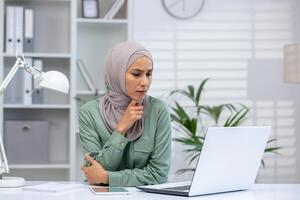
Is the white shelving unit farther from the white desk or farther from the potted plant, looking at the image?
the white desk

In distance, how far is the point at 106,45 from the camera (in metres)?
4.05

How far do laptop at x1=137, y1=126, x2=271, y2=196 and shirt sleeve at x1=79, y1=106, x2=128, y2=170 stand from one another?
0.23 m

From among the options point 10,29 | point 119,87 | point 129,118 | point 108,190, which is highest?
point 10,29

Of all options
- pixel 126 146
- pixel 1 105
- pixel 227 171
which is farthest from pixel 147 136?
pixel 1 105

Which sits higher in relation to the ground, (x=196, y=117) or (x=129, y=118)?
(x=129, y=118)

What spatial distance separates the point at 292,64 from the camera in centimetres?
355

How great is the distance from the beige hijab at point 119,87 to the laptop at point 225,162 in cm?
34

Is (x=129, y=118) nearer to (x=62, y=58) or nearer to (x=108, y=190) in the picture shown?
(x=108, y=190)

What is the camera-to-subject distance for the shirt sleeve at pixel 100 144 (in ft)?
6.64

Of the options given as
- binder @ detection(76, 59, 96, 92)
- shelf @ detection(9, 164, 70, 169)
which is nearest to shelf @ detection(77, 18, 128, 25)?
binder @ detection(76, 59, 96, 92)

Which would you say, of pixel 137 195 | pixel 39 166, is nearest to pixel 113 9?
pixel 39 166

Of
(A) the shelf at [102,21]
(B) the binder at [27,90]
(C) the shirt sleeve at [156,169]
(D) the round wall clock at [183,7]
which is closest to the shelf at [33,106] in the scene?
(B) the binder at [27,90]

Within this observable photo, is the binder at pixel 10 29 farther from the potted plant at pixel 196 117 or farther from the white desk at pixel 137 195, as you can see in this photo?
the white desk at pixel 137 195

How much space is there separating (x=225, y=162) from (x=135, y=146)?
1.48ft
